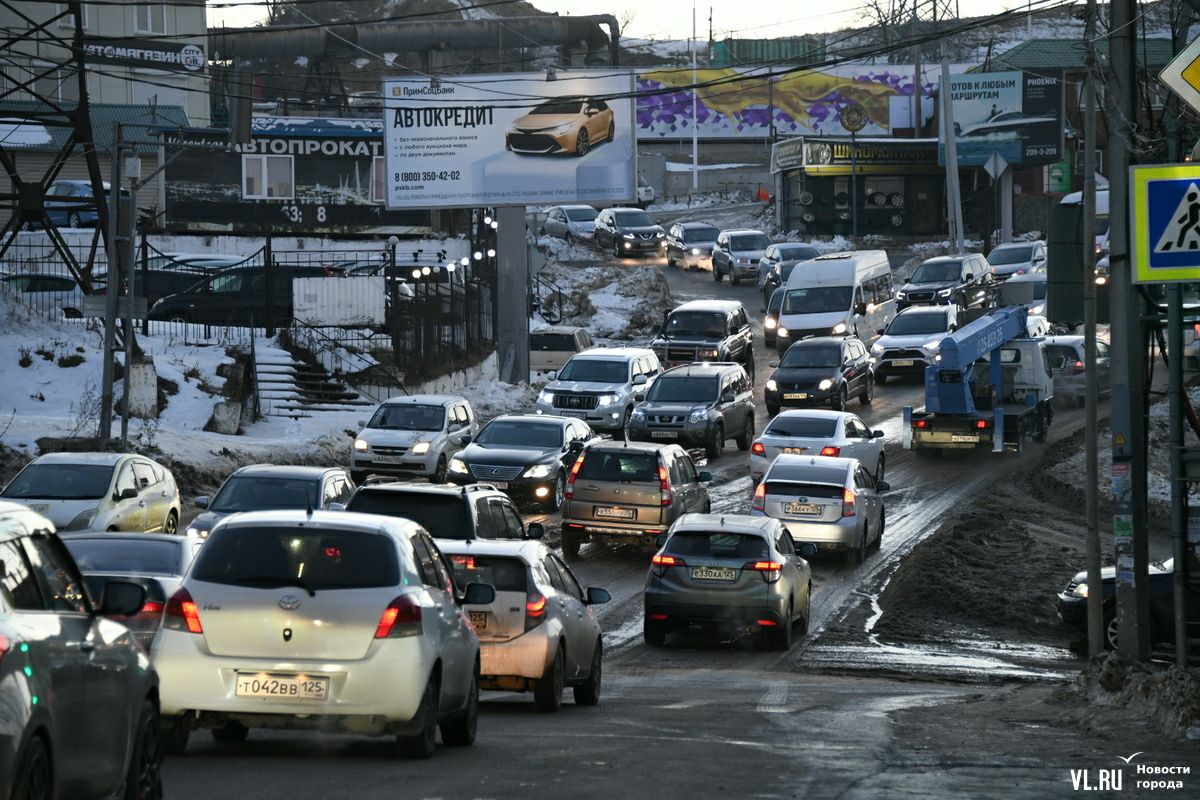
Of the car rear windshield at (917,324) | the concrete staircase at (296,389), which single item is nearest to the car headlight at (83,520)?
the concrete staircase at (296,389)

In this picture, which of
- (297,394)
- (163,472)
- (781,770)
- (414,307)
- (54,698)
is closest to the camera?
(54,698)

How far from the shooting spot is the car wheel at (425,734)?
1088 cm

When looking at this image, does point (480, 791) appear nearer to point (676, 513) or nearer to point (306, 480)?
point (306, 480)

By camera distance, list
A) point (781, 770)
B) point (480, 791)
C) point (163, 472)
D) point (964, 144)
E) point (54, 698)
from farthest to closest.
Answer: point (964, 144) → point (163, 472) → point (781, 770) → point (480, 791) → point (54, 698)

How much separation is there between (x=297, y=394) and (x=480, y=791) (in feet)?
106

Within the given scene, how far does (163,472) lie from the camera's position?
86.0 ft

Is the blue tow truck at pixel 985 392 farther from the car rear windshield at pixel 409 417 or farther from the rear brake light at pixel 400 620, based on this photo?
the rear brake light at pixel 400 620

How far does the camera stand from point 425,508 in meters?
18.0

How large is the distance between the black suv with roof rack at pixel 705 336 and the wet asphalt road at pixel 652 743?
23.5m

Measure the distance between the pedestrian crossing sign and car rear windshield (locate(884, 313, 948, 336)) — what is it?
1302 inches

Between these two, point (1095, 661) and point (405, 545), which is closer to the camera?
point (405, 545)

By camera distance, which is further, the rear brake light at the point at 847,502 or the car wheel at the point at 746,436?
the car wheel at the point at 746,436

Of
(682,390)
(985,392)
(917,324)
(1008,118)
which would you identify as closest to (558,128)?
(917,324)

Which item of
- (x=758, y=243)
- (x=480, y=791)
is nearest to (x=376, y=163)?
(x=758, y=243)
